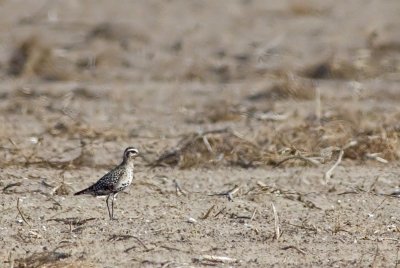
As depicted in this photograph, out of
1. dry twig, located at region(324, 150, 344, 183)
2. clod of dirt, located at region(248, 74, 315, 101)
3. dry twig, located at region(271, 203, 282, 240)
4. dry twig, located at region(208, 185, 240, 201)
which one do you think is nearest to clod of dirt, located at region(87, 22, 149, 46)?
clod of dirt, located at region(248, 74, 315, 101)

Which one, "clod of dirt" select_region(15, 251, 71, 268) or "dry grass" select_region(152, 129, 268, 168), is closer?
"clod of dirt" select_region(15, 251, 71, 268)

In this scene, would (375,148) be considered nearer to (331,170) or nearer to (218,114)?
(331,170)

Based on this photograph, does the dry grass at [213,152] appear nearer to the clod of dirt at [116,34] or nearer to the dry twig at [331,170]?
the dry twig at [331,170]

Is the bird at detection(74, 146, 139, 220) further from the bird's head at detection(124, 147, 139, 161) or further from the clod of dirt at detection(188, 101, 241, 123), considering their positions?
the clod of dirt at detection(188, 101, 241, 123)

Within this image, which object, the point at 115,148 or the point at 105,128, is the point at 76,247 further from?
the point at 105,128

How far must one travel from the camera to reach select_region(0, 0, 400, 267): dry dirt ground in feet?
26.8

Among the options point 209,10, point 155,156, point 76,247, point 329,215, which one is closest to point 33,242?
point 76,247

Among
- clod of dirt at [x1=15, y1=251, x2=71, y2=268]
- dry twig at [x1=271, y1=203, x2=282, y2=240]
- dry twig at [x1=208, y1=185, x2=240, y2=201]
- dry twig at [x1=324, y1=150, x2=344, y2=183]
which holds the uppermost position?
clod of dirt at [x1=15, y1=251, x2=71, y2=268]

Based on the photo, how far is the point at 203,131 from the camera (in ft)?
37.3

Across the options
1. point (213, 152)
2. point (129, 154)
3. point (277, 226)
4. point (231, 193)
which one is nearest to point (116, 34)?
point (213, 152)

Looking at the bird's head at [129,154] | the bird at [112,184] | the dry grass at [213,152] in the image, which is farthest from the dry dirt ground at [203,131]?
the bird's head at [129,154]

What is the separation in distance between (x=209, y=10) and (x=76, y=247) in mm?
11671

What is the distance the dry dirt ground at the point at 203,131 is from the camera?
816cm

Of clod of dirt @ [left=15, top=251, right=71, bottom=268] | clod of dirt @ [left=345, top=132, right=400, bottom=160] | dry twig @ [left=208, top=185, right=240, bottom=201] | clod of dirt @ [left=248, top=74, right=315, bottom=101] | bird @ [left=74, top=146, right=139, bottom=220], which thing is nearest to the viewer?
clod of dirt @ [left=15, top=251, right=71, bottom=268]
